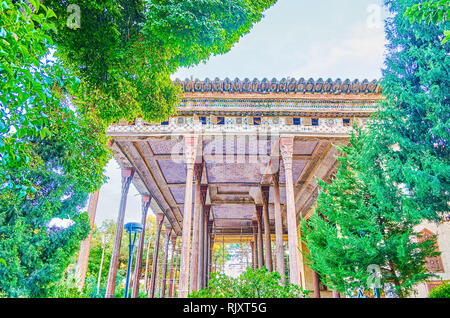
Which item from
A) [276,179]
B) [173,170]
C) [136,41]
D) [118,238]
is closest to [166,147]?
[173,170]

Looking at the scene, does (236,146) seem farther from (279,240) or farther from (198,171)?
(279,240)

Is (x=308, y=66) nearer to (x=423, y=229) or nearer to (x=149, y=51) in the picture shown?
(x=423, y=229)

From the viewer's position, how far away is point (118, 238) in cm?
1182

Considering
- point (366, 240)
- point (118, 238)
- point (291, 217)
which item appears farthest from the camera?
point (118, 238)

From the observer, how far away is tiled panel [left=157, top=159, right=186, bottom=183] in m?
14.2

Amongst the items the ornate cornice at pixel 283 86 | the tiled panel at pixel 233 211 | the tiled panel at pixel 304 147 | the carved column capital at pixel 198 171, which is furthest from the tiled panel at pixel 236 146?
the tiled panel at pixel 233 211

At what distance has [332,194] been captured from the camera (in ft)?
24.2

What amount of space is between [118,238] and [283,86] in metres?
9.03

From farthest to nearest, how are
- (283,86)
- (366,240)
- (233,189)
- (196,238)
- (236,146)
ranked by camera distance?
(233,189)
(236,146)
(196,238)
(283,86)
(366,240)

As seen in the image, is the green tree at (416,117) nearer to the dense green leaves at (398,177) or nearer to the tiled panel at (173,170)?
the dense green leaves at (398,177)

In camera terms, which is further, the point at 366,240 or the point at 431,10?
the point at 366,240

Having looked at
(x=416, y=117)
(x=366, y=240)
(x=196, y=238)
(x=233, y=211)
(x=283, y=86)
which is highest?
(x=283, y=86)

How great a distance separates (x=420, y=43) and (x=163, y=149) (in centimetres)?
1009
